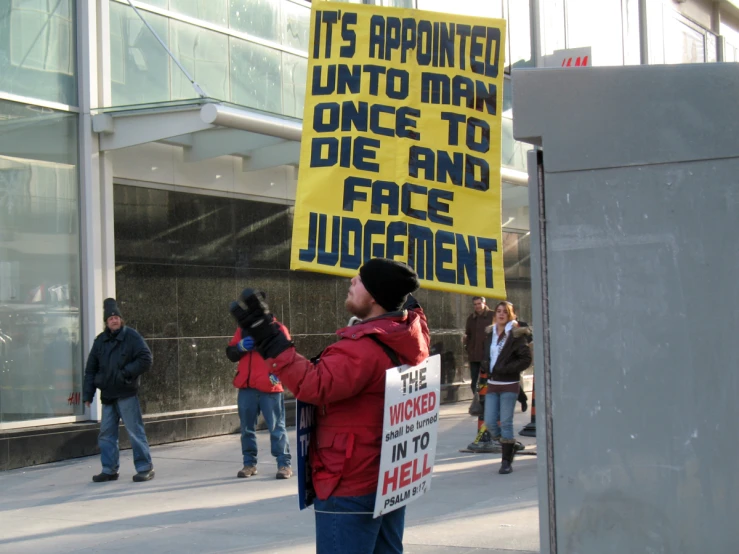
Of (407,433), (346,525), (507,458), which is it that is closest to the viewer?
(346,525)

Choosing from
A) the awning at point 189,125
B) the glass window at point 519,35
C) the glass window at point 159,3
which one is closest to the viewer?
the awning at point 189,125

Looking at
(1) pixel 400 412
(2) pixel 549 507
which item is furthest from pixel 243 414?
(2) pixel 549 507

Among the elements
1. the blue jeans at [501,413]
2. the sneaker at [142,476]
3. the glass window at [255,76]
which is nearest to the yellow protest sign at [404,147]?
the blue jeans at [501,413]

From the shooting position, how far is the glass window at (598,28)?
21.6m

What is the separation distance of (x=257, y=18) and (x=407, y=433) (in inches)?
443

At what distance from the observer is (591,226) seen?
9.12 feet

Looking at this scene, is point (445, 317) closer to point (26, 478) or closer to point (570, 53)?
point (570, 53)

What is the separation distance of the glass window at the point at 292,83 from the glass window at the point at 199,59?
3.67 ft

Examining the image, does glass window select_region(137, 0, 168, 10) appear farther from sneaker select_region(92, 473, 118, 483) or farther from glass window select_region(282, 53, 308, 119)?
sneaker select_region(92, 473, 118, 483)

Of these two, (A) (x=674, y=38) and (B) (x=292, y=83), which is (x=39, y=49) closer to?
(B) (x=292, y=83)

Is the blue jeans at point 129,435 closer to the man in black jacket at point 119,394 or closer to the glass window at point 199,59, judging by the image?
the man in black jacket at point 119,394

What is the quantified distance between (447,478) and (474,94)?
491 cm

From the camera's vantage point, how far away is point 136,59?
12.6m

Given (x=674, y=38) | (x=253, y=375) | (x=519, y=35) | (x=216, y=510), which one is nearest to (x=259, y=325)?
(x=216, y=510)
